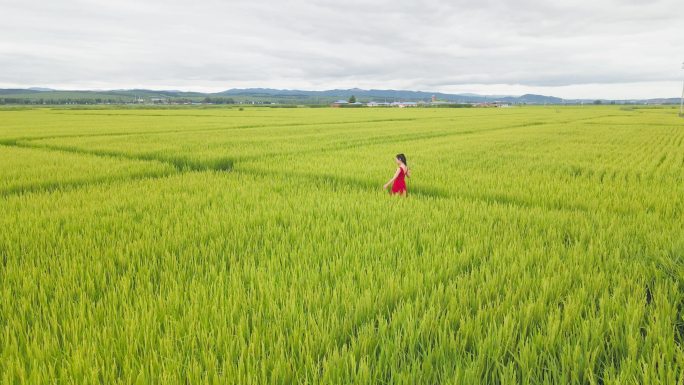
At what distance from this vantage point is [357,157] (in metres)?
11.1

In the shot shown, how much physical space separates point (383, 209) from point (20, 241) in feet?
12.4

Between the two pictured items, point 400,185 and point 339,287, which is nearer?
point 339,287

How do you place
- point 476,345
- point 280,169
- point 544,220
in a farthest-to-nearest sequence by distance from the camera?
point 280,169
point 544,220
point 476,345

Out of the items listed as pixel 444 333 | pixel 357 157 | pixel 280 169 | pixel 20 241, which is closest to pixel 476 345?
pixel 444 333

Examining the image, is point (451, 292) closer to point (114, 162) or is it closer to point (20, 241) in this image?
point (20, 241)

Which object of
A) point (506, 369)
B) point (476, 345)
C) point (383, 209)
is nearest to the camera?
point (506, 369)

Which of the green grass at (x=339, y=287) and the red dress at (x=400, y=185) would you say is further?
the red dress at (x=400, y=185)

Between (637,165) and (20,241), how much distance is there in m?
11.6

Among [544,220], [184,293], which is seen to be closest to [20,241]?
[184,293]

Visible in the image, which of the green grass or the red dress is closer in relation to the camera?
the green grass

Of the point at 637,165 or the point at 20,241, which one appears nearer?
the point at 20,241

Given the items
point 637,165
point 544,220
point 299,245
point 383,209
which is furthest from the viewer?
point 637,165

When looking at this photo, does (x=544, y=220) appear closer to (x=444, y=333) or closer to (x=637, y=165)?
(x=444, y=333)

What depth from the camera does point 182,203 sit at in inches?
216
